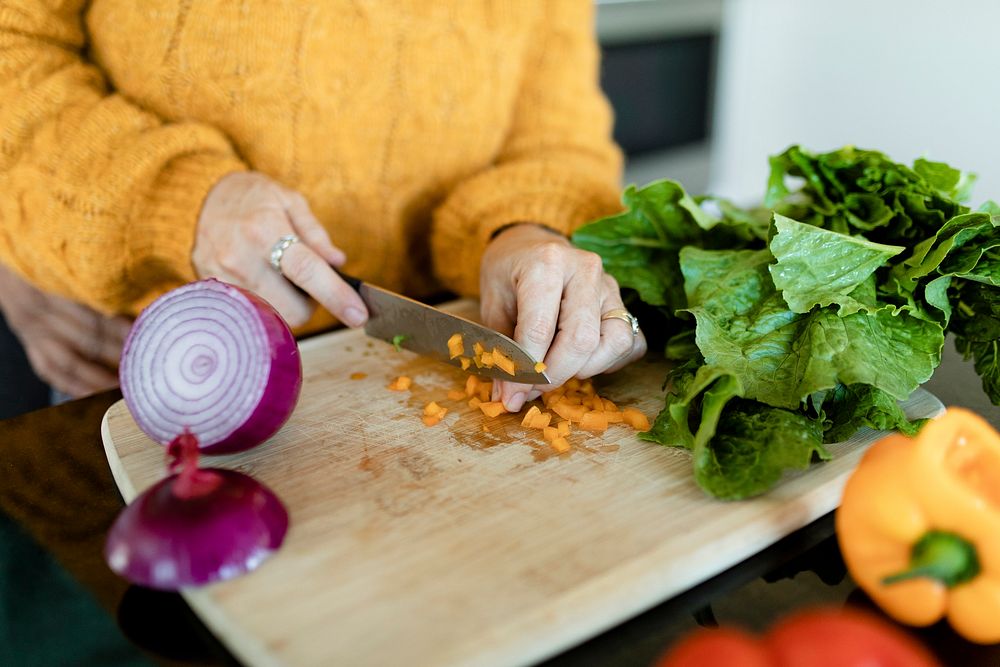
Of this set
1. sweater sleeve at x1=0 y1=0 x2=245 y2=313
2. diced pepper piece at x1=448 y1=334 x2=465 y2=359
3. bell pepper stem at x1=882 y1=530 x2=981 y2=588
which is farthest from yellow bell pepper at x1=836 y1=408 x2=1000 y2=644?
sweater sleeve at x1=0 y1=0 x2=245 y2=313

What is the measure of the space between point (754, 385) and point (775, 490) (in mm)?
143

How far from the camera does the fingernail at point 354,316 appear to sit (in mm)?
1276

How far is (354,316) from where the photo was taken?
4.20 ft

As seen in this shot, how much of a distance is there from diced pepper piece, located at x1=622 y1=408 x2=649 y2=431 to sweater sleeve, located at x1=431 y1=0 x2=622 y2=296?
0.44 m

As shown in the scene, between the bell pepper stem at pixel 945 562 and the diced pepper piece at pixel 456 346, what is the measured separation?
0.61 metres

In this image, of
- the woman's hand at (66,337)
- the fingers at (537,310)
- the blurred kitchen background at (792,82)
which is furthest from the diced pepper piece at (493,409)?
the blurred kitchen background at (792,82)

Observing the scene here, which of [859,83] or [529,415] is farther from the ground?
[529,415]

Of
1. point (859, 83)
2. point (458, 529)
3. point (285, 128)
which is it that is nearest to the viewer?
point (458, 529)

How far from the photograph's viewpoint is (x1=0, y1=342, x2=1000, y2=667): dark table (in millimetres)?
830

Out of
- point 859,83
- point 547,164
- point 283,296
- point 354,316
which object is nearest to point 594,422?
point 354,316

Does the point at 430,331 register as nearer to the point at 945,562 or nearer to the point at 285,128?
the point at 285,128

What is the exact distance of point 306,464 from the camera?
1.05 metres

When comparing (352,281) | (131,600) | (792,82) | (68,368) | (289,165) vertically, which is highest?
(289,165)

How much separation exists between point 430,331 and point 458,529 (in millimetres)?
377
